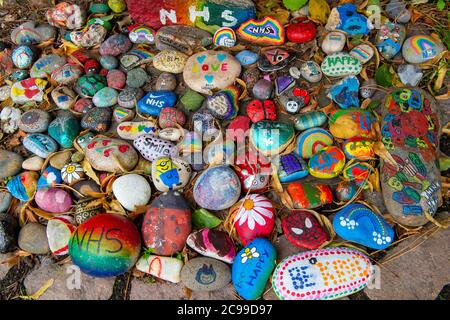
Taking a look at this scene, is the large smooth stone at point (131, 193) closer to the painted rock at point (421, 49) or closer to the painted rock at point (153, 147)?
the painted rock at point (153, 147)

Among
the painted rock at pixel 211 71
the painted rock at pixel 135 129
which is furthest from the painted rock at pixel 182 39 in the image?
the painted rock at pixel 135 129

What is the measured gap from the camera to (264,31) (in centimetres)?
276

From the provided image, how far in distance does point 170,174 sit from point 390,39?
1.65 m

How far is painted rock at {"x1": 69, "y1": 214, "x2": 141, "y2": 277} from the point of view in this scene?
79.0 inches

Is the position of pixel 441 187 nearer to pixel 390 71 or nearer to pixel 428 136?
pixel 428 136

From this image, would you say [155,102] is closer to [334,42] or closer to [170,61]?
[170,61]

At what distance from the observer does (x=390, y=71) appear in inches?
102

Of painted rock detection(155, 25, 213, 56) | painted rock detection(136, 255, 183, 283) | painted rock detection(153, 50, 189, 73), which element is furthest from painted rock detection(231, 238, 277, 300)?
painted rock detection(155, 25, 213, 56)

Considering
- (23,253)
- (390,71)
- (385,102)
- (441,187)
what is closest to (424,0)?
(390,71)

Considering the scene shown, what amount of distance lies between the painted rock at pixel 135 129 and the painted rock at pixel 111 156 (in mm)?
90

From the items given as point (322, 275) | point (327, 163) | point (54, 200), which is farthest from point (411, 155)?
point (54, 200)

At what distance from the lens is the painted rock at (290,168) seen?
2254 mm

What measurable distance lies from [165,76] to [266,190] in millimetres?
1041

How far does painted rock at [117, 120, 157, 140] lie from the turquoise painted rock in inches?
12.1
